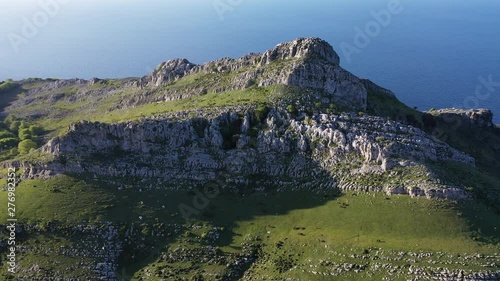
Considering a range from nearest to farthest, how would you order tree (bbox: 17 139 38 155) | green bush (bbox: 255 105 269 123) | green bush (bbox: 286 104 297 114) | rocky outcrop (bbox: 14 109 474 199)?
rocky outcrop (bbox: 14 109 474 199)
green bush (bbox: 255 105 269 123)
green bush (bbox: 286 104 297 114)
tree (bbox: 17 139 38 155)

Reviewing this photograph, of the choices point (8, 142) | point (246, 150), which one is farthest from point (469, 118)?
point (8, 142)

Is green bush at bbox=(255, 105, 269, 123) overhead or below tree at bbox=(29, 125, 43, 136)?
overhead

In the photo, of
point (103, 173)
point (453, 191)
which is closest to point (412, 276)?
point (453, 191)

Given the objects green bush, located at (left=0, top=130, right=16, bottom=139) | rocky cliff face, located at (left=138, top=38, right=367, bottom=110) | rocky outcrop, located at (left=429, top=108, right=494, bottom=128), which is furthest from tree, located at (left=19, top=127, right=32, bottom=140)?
rocky outcrop, located at (left=429, top=108, right=494, bottom=128)

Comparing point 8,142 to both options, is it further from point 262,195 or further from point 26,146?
point 262,195

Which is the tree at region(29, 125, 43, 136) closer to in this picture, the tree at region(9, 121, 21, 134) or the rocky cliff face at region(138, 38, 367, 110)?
the tree at region(9, 121, 21, 134)

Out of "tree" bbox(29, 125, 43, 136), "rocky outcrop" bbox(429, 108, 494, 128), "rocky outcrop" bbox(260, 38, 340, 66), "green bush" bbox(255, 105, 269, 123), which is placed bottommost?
"tree" bbox(29, 125, 43, 136)
